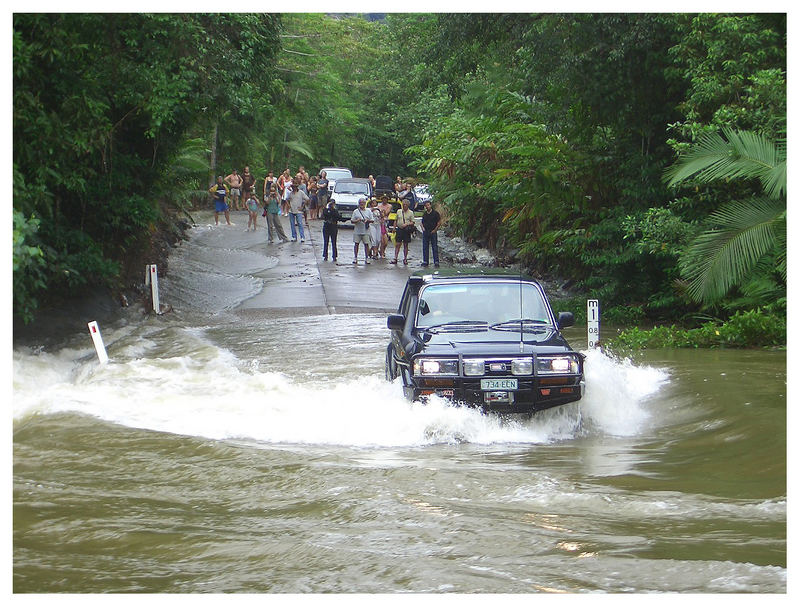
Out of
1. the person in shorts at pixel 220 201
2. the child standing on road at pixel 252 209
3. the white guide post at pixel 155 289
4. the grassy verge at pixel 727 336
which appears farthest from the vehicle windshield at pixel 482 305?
the person in shorts at pixel 220 201

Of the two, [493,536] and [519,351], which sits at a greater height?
[519,351]

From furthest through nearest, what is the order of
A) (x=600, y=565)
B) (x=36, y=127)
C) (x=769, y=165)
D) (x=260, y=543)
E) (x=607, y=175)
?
(x=607, y=175)
(x=769, y=165)
(x=36, y=127)
(x=260, y=543)
(x=600, y=565)

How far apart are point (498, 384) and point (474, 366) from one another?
29 centimetres

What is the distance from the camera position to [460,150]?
2577 centimetres

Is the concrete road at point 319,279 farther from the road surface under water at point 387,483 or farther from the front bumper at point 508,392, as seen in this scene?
the front bumper at point 508,392

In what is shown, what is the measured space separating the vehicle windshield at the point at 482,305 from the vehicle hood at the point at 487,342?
276mm

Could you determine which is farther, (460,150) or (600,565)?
(460,150)


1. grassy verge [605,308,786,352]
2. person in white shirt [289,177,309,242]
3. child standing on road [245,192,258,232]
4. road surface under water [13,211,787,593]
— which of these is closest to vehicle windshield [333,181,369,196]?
child standing on road [245,192,258,232]

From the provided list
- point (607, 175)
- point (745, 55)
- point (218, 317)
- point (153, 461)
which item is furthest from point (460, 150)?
point (153, 461)

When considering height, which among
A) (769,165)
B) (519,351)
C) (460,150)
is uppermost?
(460,150)

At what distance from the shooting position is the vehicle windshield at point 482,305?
428 inches

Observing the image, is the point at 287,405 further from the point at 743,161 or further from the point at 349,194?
the point at 349,194

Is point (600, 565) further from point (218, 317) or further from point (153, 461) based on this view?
point (218, 317)

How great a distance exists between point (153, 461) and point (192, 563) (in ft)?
9.87
